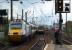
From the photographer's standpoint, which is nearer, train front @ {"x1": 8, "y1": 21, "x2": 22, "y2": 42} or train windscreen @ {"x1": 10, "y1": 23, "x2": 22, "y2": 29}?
train front @ {"x1": 8, "y1": 21, "x2": 22, "y2": 42}

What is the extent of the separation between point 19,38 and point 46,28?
151 ft

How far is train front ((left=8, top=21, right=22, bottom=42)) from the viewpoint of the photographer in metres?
34.2

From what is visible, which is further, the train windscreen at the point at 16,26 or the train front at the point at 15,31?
the train windscreen at the point at 16,26

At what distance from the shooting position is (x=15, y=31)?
34.8 meters

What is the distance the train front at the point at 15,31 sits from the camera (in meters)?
34.2

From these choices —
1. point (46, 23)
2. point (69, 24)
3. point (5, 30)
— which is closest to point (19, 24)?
point (5, 30)

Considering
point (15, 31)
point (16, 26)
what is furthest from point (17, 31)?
point (16, 26)

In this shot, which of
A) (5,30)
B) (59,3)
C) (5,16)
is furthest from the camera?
(5,16)

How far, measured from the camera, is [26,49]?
26578 millimetres

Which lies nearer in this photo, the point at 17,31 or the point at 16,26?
the point at 17,31

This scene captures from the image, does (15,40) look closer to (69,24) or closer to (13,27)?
(13,27)

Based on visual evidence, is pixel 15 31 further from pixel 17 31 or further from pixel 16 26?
pixel 16 26

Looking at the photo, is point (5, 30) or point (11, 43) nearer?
point (11, 43)

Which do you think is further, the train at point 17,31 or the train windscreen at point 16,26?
the train windscreen at point 16,26
